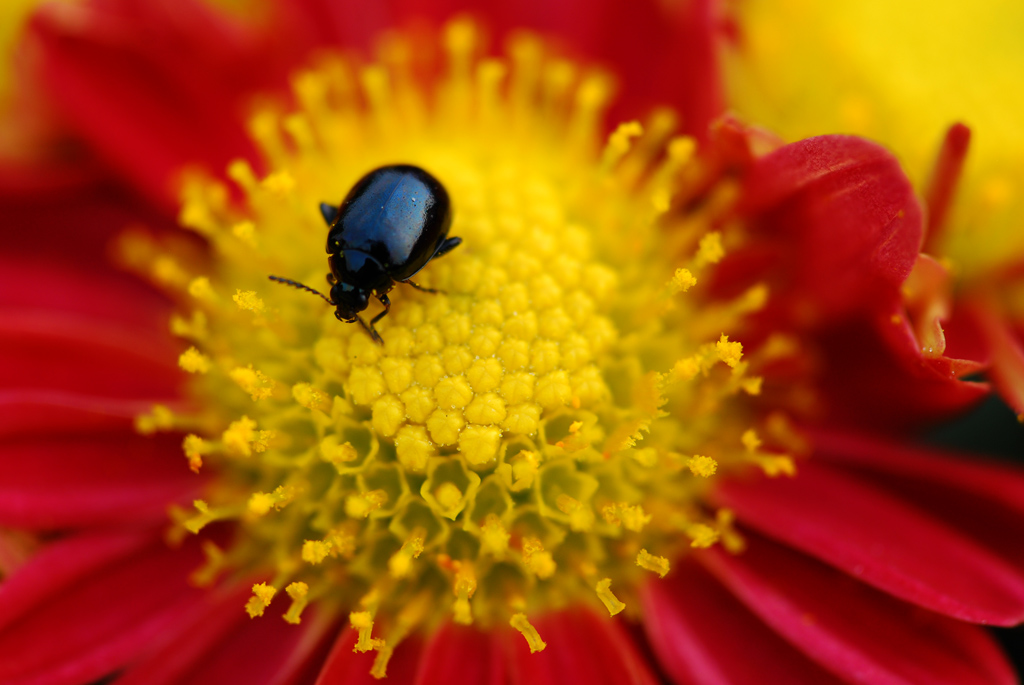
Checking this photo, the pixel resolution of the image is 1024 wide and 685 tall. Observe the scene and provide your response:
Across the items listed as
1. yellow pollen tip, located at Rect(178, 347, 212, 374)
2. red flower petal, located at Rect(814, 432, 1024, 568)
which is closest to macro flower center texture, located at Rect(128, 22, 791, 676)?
yellow pollen tip, located at Rect(178, 347, 212, 374)

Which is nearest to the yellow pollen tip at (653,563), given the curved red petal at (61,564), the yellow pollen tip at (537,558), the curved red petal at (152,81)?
the yellow pollen tip at (537,558)

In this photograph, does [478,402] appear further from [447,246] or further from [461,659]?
[461,659]

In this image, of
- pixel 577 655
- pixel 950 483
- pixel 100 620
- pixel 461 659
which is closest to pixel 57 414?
pixel 100 620

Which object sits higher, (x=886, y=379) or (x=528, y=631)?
(x=886, y=379)

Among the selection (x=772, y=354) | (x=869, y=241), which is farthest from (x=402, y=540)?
(x=869, y=241)

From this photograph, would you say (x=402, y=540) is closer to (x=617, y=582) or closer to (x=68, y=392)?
(x=617, y=582)

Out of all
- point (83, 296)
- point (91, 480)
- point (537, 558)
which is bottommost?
point (537, 558)
